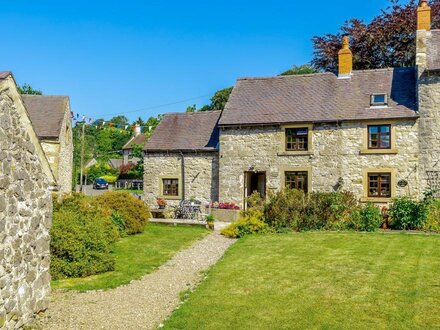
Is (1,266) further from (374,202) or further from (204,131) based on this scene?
(204,131)

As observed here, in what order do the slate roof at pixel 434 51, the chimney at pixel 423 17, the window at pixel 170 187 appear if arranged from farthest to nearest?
the window at pixel 170 187, the chimney at pixel 423 17, the slate roof at pixel 434 51

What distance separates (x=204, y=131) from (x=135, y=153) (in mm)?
31968

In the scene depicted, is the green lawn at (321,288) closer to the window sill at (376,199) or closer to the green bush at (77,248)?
the green bush at (77,248)

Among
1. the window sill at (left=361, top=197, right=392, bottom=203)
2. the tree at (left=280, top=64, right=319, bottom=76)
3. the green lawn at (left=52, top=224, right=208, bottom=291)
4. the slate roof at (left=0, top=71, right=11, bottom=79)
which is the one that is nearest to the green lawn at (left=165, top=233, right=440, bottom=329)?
the green lawn at (left=52, top=224, right=208, bottom=291)

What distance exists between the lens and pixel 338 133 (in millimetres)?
22703

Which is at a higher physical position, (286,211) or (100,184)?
(100,184)

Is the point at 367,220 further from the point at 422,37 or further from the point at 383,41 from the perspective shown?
the point at 383,41

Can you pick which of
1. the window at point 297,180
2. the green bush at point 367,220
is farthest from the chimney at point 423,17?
the green bush at point 367,220

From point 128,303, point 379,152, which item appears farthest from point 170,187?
point 128,303

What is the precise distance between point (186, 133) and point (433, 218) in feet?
48.4

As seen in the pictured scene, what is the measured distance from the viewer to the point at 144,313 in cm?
875

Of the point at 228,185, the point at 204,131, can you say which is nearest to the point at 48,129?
the point at 204,131

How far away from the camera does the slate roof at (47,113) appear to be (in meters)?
25.8

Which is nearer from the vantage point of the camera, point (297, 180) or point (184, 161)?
point (297, 180)
